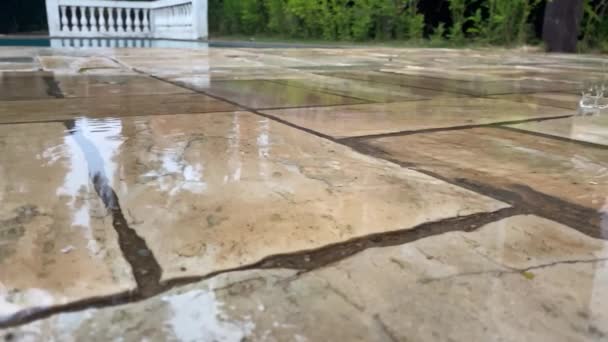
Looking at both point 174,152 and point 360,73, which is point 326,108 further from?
point 360,73

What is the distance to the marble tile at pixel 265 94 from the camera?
1.59 m

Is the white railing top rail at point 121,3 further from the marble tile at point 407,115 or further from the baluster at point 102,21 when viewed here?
the marble tile at point 407,115

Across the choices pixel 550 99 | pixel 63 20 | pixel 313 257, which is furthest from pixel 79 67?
pixel 63 20

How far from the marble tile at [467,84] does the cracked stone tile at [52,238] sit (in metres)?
1.54

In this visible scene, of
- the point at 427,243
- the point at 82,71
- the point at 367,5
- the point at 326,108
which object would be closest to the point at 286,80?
the point at 326,108

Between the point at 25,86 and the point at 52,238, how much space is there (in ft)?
4.99

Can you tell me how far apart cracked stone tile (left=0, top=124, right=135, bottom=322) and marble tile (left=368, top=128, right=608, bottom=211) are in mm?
550

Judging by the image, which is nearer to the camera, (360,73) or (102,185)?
(102,185)

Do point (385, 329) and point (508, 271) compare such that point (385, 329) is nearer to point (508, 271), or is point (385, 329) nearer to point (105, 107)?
point (508, 271)

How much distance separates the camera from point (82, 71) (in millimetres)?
2438

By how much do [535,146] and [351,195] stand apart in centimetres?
53

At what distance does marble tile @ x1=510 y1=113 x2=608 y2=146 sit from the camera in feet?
3.87

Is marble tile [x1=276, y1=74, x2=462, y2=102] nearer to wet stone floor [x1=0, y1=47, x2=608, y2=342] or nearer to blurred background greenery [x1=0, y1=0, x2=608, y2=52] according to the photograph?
wet stone floor [x1=0, y1=47, x2=608, y2=342]

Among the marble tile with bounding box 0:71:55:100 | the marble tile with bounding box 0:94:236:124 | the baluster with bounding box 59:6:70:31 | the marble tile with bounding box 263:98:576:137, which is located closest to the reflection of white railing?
the baluster with bounding box 59:6:70:31
